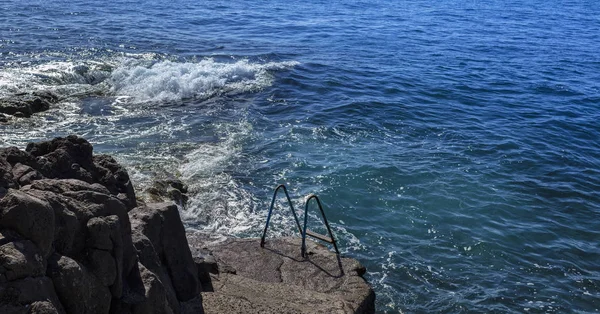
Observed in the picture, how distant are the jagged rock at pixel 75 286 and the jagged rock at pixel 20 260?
0.20 meters

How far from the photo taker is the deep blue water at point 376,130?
12266 mm

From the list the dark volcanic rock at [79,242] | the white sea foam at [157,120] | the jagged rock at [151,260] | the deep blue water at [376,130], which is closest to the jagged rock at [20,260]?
the dark volcanic rock at [79,242]

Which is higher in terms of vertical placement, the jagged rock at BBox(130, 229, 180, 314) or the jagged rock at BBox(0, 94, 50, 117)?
the jagged rock at BBox(130, 229, 180, 314)

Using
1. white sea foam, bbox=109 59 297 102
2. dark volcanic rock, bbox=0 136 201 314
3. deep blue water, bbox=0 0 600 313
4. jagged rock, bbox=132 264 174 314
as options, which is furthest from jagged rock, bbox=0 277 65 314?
white sea foam, bbox=109 59 297 102

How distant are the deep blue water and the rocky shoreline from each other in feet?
5.93

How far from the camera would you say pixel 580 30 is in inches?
1448

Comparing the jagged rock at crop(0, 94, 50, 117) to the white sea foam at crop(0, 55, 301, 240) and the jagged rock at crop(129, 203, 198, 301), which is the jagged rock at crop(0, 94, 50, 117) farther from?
the jagged rock at crop(129, 203, 198, 301)

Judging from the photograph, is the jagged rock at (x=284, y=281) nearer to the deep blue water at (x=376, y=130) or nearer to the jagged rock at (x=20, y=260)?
the deep blue water at (x=376, y=130)

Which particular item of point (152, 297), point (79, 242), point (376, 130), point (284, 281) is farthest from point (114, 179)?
point (376, 130)

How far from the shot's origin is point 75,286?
5723 mm

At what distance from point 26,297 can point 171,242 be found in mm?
3002

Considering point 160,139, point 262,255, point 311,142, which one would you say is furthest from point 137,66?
point 262,255

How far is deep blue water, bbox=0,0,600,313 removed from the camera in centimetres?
1227

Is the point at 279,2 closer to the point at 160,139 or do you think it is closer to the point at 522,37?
the point at 522,37
